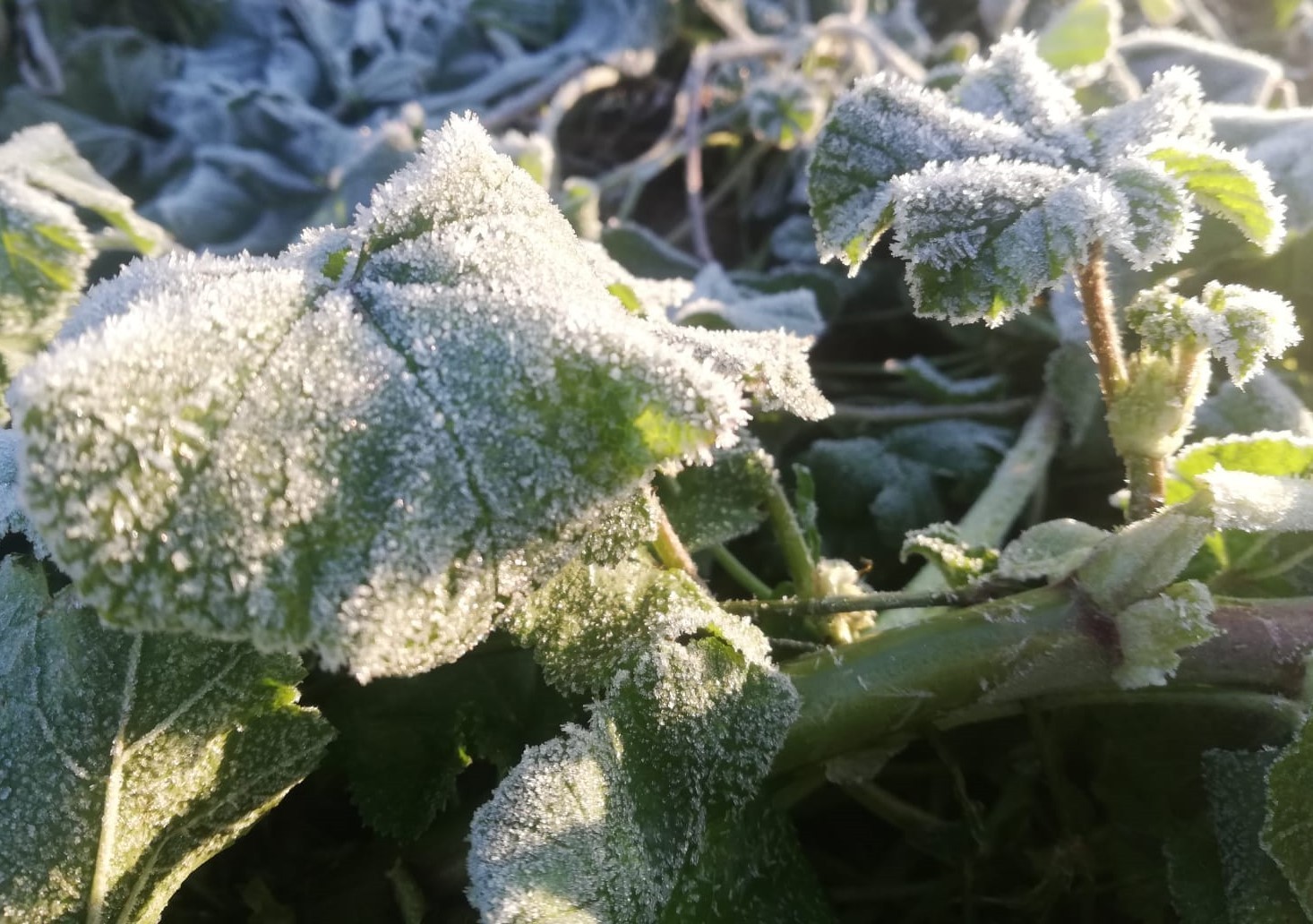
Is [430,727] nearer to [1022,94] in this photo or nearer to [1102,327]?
[1102,327]

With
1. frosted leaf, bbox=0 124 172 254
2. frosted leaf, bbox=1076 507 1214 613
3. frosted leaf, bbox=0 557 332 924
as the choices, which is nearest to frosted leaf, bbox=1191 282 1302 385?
frosted leaf, bbox=1076 507 1214 613

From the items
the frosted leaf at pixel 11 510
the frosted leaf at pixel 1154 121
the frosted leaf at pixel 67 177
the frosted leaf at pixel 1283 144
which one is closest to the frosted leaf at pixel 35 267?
the frosted leaf at pixel 67 177

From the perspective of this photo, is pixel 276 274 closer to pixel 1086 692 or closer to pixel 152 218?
pixel 1086 692

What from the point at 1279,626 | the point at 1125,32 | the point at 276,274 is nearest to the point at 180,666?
the point at 276,274

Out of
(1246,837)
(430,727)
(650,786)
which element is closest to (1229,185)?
(1246,837)

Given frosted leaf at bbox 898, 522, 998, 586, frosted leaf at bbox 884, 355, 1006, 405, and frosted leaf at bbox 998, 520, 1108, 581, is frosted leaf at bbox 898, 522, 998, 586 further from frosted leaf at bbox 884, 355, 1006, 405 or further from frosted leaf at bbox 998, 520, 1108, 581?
frosted leaf at bbox 884, 355, 1006, 405
